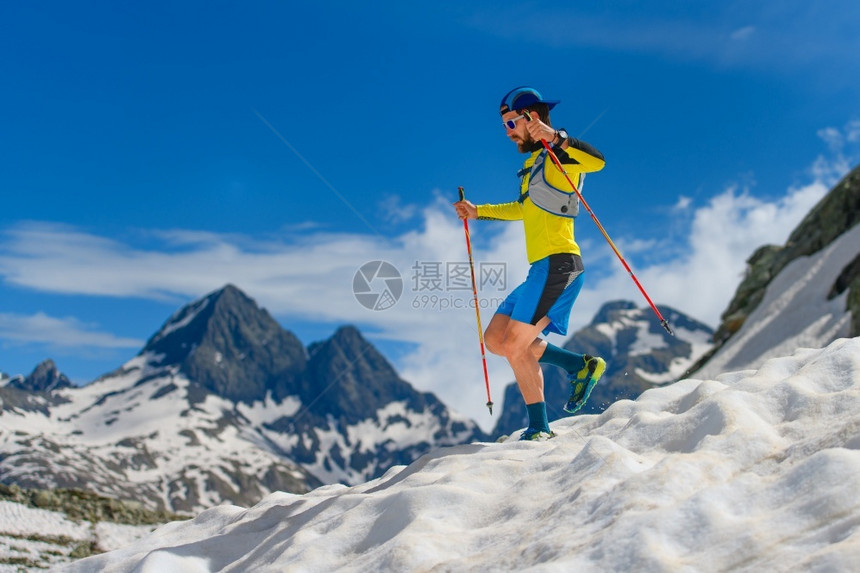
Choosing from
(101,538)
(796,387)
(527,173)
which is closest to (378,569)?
(796,387)

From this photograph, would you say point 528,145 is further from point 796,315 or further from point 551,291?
point 796,315

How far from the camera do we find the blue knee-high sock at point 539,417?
8.59 meters

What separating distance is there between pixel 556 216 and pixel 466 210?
5.42 feet

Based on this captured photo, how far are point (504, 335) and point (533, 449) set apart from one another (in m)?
1.60

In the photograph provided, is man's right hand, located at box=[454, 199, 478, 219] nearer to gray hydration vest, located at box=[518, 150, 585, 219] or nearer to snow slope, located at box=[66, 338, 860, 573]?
gray hydration vest, located at box=[518, 150, 585, 219]

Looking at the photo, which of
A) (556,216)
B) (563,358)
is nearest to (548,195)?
(556,216)

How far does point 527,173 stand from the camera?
29.6 feet

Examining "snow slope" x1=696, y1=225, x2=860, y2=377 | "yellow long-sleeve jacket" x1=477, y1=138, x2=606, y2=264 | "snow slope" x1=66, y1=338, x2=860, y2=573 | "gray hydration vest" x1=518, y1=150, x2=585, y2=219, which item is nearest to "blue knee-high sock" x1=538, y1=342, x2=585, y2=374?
"snow slope" x1=66, y1=338, x2=860, y2=573

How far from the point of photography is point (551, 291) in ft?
27.7

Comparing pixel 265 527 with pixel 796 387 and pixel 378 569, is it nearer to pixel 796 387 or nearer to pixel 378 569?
pixel 378 569

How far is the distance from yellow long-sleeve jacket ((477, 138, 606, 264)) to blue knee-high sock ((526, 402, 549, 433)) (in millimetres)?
1793

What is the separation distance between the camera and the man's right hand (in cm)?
980

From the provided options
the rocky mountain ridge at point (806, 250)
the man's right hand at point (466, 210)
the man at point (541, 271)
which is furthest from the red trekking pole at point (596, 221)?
the rocky mountain ridge at point (806, 250)

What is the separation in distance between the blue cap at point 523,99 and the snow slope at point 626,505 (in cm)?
394
